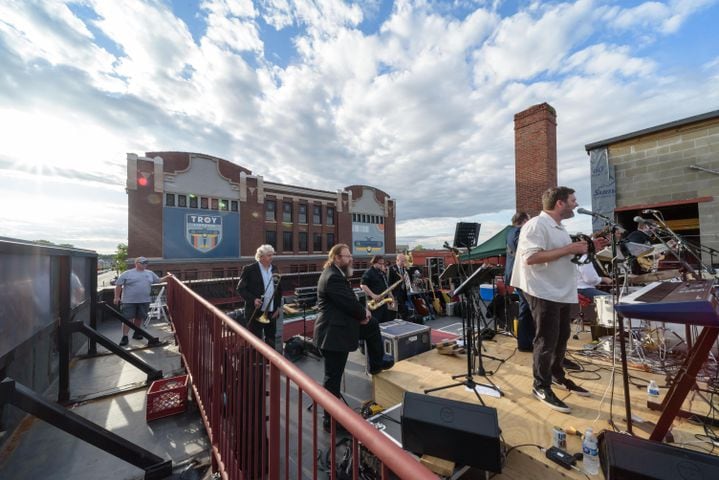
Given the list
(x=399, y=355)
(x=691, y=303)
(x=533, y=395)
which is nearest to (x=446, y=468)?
(x=533, y=395)

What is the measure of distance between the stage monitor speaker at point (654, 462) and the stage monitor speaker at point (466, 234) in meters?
4.27

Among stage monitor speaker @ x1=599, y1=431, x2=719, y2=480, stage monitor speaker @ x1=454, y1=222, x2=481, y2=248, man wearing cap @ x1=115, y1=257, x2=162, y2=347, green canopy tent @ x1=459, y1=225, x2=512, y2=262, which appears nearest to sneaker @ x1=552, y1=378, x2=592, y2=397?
stage monitor speaker @ x1=599, y1=431, x2=719, y2=480

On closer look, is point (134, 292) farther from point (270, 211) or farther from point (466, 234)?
point (270, 211)

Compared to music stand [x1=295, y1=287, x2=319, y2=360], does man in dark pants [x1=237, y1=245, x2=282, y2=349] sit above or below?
above

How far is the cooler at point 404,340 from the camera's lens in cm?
469

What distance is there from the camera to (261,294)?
16.4 ft

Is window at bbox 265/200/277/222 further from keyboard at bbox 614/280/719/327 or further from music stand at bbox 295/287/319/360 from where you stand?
keyboard at bbox 614/280/719/327

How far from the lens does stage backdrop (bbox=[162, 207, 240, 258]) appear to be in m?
22.1

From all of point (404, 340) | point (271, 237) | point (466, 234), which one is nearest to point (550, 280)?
point (404, 340)

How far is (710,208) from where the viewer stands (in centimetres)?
749

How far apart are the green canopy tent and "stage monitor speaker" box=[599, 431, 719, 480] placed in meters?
7.94

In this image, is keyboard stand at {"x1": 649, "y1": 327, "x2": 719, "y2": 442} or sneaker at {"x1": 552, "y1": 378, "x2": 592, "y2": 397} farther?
sneaker at {"x1": 552, "y1": 378, "x2": 592, "y2": 397}

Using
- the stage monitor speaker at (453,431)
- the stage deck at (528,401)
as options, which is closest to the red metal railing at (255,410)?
the stage monitor speaker at (453,431)

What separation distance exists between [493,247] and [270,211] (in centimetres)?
2390
